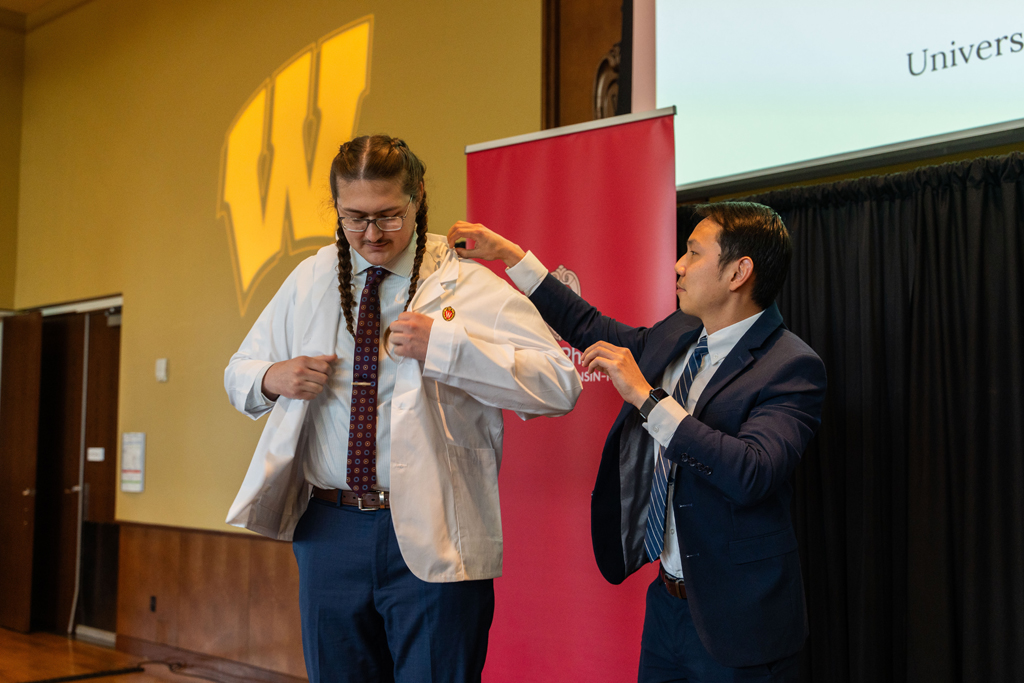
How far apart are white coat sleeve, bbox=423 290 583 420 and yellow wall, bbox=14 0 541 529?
2.20 meters

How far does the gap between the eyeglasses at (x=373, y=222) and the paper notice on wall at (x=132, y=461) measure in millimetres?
4316

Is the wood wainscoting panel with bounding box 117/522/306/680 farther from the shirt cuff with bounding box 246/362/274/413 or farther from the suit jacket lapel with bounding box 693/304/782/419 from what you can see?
the suit jacket lapel with bounding box 693/304/782/419

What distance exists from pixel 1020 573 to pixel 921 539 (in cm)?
26

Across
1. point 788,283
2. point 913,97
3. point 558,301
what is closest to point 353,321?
point 558,301

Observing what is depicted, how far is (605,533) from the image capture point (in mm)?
1819

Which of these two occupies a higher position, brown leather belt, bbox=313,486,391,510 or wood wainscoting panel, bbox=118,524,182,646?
brown leather belt, bbox=313,486,391,510

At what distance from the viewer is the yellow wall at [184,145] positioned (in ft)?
12.5

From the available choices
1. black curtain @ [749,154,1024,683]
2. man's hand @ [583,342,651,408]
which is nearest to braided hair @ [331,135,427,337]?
man's hand @ [583,342,651,408]

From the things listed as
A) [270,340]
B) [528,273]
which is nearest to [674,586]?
[528,273]

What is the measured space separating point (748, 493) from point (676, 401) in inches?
10.1

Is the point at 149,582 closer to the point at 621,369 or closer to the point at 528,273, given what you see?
the point at 528,273

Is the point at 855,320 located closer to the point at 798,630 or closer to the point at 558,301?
the point at 558,301

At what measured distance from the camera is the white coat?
54.1 inches

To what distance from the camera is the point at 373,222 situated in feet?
4.82
